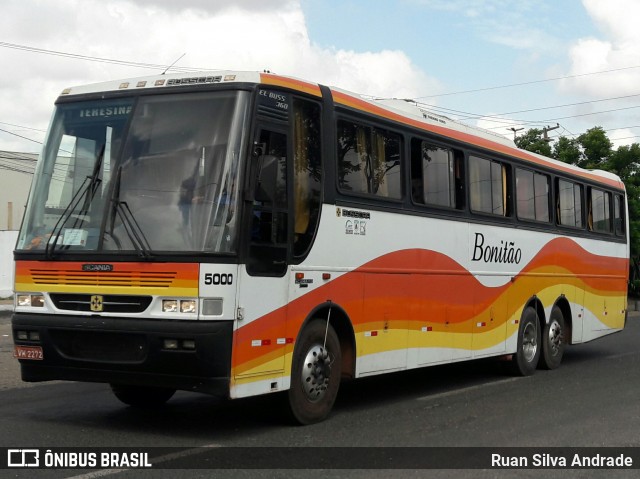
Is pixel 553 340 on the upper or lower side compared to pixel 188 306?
lower

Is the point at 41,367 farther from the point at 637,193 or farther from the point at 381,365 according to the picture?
the point at 637,193

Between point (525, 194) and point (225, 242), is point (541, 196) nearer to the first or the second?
point (525, 194)

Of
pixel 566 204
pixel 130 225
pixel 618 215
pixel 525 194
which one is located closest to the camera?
pixel 130 225

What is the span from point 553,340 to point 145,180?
931 centimetres

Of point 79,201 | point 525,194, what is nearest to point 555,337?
point 525,194

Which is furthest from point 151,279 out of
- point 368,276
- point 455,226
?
point 455,226

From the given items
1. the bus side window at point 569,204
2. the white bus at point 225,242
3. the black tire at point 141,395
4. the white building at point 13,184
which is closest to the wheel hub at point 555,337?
the bus side window at point 569,204

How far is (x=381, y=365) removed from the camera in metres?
10.1

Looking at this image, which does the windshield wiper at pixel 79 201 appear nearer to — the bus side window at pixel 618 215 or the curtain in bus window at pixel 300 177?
the curtain in bus window at pixel 300 177

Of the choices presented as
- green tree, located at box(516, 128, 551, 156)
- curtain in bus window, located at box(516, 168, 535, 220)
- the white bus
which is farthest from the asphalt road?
green tree, located at box(516, 128, 551, 156)

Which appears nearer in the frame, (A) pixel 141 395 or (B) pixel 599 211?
(A) pixel 141 395

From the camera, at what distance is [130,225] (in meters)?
7.96

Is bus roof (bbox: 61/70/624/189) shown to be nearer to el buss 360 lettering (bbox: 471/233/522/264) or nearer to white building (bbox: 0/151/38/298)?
el buss 360 lettering (bbox: 471/233/522/264)

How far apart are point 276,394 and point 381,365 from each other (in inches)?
74.2
